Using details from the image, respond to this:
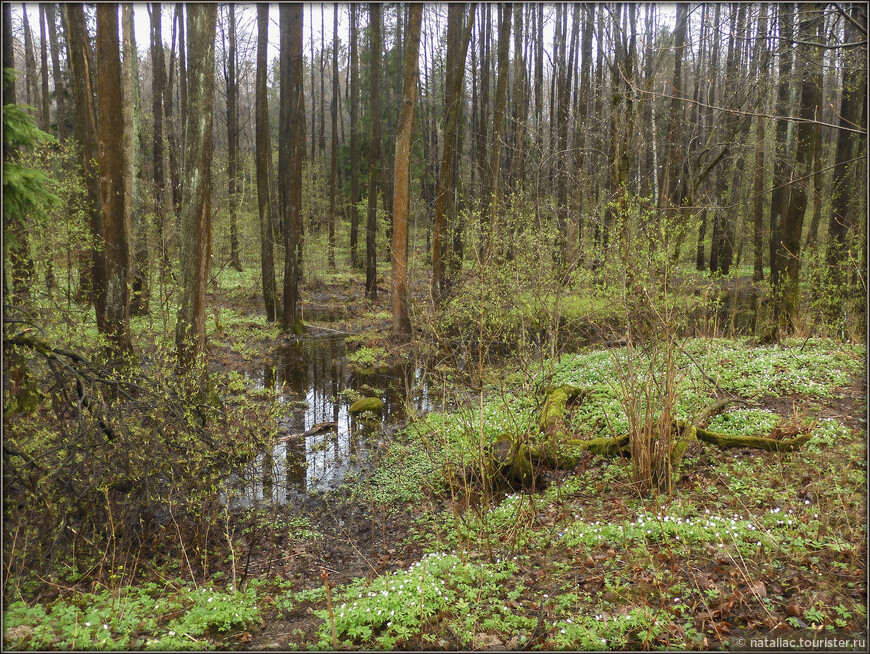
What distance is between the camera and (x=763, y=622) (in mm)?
3158

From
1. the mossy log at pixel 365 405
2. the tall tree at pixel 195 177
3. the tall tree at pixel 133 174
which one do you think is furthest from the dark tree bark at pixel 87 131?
the mossy log at pixel 365 405

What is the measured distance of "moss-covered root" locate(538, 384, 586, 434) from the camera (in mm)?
6762

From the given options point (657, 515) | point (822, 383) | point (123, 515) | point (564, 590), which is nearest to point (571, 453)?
point (657, 515)

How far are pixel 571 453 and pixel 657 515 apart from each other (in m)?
1.93

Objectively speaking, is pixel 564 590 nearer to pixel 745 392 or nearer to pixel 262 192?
pixel 745 392

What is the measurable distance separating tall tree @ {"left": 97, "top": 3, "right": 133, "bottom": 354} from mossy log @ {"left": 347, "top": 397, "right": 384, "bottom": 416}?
4.11m

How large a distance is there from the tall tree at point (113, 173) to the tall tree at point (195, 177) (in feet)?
4.18

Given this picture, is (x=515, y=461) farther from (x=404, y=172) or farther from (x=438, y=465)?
(x=404, y=172)

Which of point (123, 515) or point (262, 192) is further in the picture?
point (262, 192)

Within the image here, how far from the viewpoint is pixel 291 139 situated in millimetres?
14977

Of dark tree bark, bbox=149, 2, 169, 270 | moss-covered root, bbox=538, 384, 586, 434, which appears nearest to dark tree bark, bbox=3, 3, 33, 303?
moss-covered root, bbox=538, 384, 586, 434

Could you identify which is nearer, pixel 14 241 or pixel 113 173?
pixel 14 241

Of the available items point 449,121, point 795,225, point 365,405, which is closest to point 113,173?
point 365,405

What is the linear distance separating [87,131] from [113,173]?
283 centimetres
